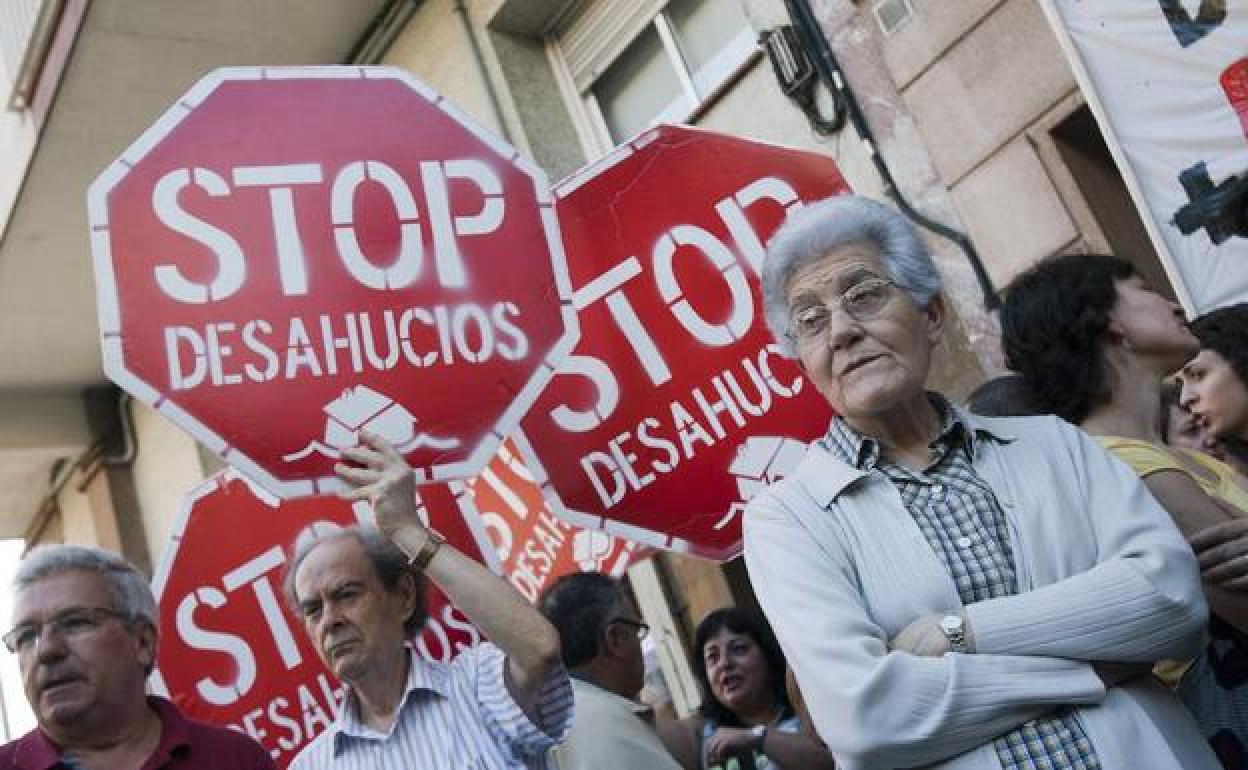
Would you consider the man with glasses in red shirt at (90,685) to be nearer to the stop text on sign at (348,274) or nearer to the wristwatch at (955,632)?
the stop text on sign at (348,274)

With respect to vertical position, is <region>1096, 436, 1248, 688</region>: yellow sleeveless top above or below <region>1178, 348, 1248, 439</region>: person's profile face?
below

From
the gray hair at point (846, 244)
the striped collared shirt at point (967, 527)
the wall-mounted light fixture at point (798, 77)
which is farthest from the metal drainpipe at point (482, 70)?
the striped collared shirt at point (967, 527)

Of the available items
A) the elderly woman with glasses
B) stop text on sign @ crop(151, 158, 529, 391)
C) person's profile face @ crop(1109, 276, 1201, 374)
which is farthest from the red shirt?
person's profile face @ crop(1109, 276, 1201, 374)

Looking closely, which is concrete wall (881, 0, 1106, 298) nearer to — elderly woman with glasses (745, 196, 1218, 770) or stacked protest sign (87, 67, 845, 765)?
stacked protest sign (87, 67, 845, 765)

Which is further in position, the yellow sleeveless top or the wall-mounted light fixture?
the wall-mounted light fixture

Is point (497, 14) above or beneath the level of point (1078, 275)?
above

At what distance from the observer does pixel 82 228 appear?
8.05m

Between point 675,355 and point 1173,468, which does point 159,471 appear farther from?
point 1173,468

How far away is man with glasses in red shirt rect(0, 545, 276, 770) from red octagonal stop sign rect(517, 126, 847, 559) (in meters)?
0.93

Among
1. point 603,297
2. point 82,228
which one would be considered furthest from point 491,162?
point 82,228

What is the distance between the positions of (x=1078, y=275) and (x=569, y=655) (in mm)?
1828

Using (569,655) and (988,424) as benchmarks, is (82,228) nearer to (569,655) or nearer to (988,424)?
(569,655)

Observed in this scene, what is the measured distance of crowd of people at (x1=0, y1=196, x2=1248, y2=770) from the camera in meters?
1.48

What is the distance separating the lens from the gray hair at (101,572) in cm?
242
